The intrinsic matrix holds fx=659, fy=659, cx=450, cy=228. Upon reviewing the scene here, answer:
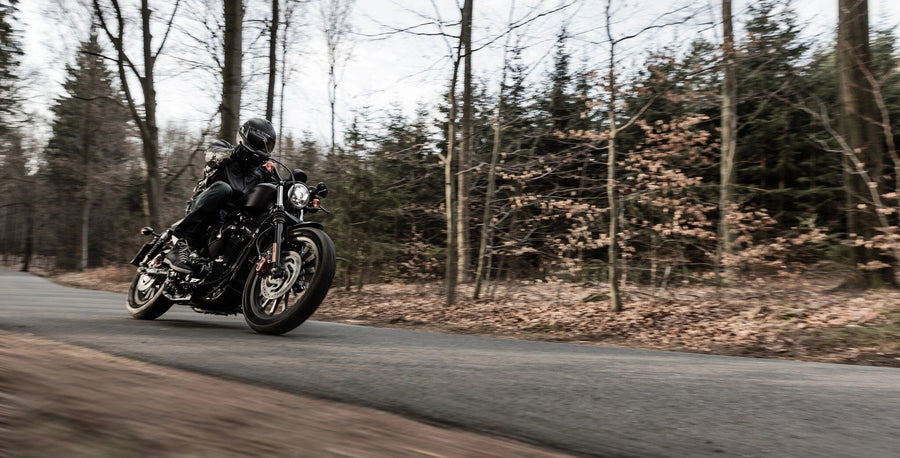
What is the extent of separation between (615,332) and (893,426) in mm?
7572

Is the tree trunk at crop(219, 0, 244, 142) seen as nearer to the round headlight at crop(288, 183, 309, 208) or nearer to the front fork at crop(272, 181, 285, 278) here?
the round headlight at crop(288, 183, 309, 208)

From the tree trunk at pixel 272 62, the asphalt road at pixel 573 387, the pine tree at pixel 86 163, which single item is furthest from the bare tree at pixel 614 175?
the pine tree at pixel 86 163

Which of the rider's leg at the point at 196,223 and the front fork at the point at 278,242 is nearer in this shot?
the front fork at the point at 278,242

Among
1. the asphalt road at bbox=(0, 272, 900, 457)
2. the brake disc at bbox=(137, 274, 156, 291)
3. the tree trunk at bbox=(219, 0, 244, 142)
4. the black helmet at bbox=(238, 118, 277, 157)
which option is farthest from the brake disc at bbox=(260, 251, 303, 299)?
the tree trunk at bbox=(219, 0, 244, 142)

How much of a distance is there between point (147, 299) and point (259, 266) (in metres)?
1.95

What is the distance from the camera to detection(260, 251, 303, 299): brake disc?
5.44m

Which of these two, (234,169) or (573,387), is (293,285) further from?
(573,387)

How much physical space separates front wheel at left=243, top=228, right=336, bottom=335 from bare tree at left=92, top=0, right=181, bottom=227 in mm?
15550

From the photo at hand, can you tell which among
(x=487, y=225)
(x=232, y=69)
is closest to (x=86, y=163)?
(x=232, y=69)

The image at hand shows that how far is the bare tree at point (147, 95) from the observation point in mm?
18984

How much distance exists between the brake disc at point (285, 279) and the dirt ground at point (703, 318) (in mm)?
4805

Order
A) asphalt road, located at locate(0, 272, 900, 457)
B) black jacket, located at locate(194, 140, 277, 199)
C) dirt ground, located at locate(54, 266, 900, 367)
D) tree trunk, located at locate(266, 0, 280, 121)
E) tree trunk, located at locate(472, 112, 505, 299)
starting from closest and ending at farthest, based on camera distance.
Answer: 1. asphalt road, located at locate(0, 272, 900, 457)
2. black jacket, located at locate(194, 140, 277, 199)
3. dirt ground, located at locate(54, 266, 900, 367)
4. tree trunk, located at locate(472, 112, 505, 299)
5. tree trunk, located at locate(266, 0, 280, 121)

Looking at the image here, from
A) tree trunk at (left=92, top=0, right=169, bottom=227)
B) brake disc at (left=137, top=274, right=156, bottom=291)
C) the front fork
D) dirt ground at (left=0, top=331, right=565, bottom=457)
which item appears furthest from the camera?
tree trunk at (left=92, top=0, right=169, bottom=227)

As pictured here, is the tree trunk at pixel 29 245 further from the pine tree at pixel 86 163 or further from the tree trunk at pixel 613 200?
the tree trunk at pixel 613 200
